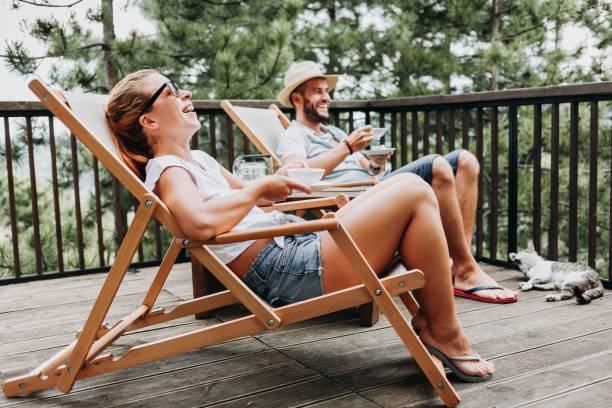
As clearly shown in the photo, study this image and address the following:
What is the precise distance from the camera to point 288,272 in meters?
1.89

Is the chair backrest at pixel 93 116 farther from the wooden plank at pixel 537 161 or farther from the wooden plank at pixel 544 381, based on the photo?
the wooden plank at pixel 537 161

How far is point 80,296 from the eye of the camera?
123 inches

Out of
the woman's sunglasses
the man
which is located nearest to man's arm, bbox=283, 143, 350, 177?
the man

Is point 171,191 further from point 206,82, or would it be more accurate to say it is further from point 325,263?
point 206,82

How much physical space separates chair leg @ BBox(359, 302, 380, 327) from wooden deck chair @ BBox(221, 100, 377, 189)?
79 cm

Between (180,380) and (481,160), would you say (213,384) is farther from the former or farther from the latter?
(481,160)

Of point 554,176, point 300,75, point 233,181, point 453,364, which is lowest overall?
point 453,364

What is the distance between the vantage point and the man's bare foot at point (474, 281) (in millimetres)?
2803

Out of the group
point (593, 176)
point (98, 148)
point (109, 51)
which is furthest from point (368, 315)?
point (109, 51)

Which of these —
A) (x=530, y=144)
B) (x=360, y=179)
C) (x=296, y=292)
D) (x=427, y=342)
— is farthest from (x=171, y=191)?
(x=530, y=144)

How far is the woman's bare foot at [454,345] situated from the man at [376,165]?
0.71m

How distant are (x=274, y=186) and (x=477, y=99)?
223 cm

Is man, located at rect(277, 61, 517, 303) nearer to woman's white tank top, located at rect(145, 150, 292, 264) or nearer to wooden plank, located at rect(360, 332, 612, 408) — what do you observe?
wooden plank, located at rect(360, 332, 612, 408)

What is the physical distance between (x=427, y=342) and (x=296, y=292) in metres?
0.45
